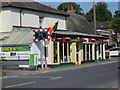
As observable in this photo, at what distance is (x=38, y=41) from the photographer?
26.9m

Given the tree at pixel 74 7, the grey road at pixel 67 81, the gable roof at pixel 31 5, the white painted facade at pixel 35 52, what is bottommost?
the grey road at pixel 67 81

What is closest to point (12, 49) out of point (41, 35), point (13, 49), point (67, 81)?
point (13, 49)

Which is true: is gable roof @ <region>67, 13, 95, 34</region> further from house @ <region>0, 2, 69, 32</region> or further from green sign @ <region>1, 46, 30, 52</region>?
green sign @ <region>1, 46, 30, 52</region>

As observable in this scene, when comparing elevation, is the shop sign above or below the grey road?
above

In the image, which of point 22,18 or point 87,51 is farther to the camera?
point 87,51

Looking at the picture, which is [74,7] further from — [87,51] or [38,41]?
[38,41]

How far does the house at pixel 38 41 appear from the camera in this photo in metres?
26.0

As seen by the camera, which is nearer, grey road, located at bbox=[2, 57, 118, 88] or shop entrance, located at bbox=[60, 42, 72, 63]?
grey road, located at bbox=[2, 57, 118, 88]

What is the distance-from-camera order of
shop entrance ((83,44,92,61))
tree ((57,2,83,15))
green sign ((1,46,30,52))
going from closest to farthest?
green sign ((1,46,30,52))
shop entrance ((83,44,92,61))
tree ((57,2,83,15))

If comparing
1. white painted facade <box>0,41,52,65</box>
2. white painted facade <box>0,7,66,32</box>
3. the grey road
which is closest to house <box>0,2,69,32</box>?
white painted facade <box>0,7,66,32</box>

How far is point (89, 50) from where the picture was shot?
114ft

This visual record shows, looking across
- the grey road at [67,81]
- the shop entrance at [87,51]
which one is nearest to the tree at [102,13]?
the shop entrance at [87,51]

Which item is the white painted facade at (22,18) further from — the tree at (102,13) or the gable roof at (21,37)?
the tree at (102,13)

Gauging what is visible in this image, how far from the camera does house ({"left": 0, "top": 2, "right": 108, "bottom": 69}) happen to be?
26.0 m
